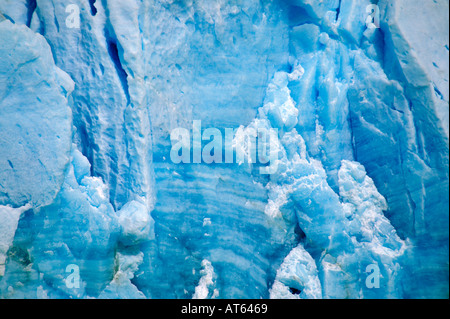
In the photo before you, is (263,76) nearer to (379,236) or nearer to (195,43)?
(195,43)

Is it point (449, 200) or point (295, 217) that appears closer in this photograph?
point (449, 200)

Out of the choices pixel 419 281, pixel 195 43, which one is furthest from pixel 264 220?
pixel 195 43

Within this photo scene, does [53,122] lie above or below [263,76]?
below

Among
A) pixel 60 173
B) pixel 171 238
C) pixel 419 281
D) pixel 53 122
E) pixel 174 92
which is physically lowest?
pixel 171 238
